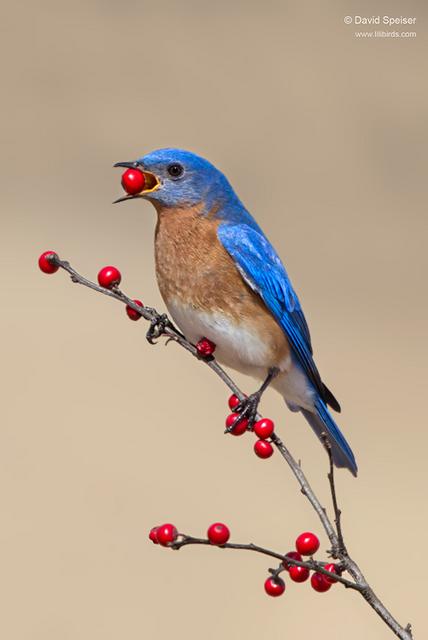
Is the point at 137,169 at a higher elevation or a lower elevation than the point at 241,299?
higher

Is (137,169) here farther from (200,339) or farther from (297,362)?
(297,362)

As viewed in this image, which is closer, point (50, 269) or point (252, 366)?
point (50, 269)

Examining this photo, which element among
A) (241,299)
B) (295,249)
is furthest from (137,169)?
(295,249)

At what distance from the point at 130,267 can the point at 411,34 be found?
24.2 feet

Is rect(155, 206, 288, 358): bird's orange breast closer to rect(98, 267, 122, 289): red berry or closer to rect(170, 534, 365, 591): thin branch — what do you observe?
rect(98, 267, 122, 289): red berry

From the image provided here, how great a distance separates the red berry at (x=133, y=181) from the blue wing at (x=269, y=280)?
37 centimetres

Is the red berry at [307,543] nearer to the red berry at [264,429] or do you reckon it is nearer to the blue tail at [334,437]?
the red berry at [264,429]

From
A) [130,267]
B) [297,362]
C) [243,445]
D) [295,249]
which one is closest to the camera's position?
[297,362]

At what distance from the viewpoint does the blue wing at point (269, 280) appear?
409 centimetres

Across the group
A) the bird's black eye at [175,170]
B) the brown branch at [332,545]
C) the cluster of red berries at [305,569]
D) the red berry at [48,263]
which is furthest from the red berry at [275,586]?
the bird's black eye at [175,170]

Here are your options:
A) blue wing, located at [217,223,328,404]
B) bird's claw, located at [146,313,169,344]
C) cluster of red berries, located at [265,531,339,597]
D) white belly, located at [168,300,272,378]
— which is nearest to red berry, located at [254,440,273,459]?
cluster of red berries, located at [265,531,339,597]

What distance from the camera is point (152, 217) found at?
13266 millimetres

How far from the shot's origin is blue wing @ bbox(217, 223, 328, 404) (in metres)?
4.09

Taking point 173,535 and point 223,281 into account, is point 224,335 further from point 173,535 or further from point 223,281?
point 173,535
